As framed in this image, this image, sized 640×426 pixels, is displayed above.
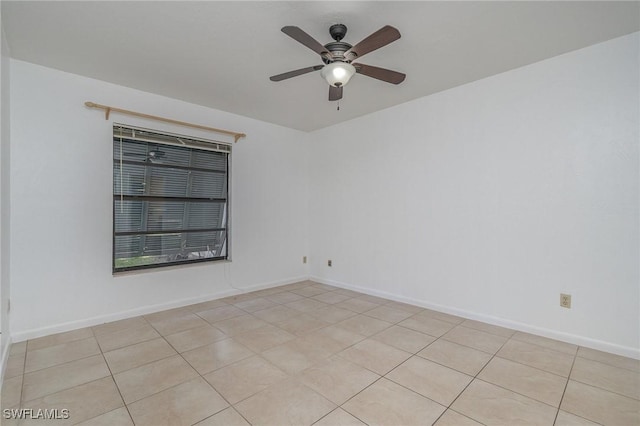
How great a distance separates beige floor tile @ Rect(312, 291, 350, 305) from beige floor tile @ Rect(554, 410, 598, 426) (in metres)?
2.36

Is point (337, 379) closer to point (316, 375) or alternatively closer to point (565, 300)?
point (316, 375)

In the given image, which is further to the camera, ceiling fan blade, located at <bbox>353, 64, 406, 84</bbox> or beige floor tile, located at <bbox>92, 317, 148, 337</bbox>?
Answer: beige floor tile, located at <bbox>92, 317, 148, 337</bbox>

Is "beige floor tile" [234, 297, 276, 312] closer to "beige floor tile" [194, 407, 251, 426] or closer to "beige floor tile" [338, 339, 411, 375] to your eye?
"beige floor tile" [338, 339, 411, 375]

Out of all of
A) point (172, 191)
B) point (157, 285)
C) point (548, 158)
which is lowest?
point (157, 285)

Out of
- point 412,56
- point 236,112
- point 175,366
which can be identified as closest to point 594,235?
point 412,56

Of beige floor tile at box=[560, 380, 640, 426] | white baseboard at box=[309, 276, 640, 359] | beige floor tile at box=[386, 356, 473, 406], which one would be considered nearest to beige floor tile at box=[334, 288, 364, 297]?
white baseboard at box=[309, 276, 640, 359]

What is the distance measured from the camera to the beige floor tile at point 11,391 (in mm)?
1748

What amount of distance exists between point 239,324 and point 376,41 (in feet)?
9.03

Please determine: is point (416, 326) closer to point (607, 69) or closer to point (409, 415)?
point (409, 415)

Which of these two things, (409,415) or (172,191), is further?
(172,191)

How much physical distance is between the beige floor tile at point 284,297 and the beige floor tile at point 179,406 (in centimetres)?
185

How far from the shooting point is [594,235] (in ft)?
8.09

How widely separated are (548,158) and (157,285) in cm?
420

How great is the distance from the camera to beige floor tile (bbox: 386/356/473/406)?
1864mm
